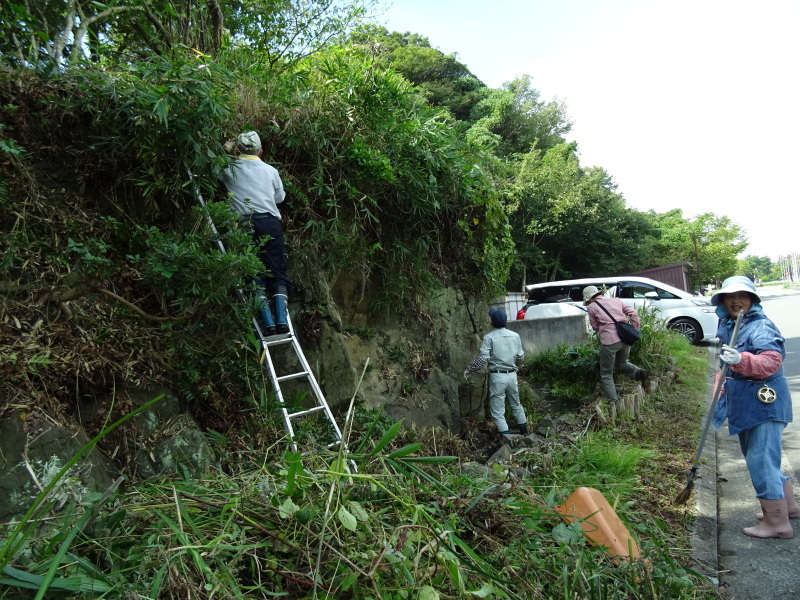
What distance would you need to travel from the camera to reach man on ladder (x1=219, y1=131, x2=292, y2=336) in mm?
4492

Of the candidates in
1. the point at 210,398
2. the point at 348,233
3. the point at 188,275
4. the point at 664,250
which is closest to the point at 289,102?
the point at 348,233

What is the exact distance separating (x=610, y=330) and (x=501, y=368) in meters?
1.99

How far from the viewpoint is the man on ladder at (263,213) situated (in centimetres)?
449

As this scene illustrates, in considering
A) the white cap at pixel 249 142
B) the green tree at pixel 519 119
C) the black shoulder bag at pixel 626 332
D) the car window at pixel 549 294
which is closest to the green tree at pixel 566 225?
the green tree at pixel 519 119

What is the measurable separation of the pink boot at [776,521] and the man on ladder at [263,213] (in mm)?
3682

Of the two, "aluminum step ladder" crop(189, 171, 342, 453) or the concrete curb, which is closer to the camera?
the concrete curb

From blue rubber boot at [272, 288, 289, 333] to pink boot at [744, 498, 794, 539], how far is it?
365 centimetres

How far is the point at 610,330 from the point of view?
312 inches

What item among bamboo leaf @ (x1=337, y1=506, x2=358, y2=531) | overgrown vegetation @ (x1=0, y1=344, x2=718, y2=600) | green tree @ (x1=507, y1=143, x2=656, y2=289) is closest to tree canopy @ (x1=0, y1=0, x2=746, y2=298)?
overgrown vegetation @ (x1=0, y1=344, x2=718, y2=600)

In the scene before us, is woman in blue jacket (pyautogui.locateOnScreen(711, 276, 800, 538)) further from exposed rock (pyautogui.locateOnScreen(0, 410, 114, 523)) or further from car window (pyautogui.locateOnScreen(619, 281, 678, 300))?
car window (pyautogui.locateOnScreen(619, 281, 678, 300))

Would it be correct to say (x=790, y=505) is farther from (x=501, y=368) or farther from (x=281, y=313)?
(x=281, y=313)

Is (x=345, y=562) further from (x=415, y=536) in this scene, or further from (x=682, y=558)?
(x=682, y=558)

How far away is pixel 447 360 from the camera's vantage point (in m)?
7.20

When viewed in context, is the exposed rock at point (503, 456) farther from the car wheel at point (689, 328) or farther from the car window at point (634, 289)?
the car window at point (634, 289)
